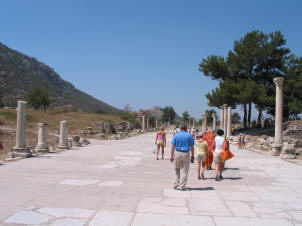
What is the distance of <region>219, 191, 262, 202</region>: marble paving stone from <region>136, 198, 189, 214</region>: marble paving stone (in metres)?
1.23

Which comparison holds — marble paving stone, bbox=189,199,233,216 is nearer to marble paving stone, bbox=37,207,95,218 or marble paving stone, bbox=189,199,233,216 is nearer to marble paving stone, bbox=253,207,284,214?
marble paving stone, bbox=253,207,284,214

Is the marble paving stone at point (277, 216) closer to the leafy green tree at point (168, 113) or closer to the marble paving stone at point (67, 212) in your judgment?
the marble paving stone at point (67, 212)

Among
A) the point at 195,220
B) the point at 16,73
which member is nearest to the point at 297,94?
the point at 195,220

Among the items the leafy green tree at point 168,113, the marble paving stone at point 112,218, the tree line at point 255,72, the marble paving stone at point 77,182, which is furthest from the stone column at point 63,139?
the leafy green tree at point 168,113

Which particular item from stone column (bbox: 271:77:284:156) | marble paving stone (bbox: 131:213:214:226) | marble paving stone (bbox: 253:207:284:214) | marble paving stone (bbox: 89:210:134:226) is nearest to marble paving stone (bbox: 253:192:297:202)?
marble paving stone (bbox: 253:207:284:214)

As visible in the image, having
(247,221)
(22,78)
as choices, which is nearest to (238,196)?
(247,221)

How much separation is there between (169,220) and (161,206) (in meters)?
0.82

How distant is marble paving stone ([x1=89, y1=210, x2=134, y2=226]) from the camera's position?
476 centimetres

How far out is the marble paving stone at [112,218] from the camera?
15.6ft

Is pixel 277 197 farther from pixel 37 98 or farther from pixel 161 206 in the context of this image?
pixel 37 98

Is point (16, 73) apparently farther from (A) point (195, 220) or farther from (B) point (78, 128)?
(A) point (195, 220)

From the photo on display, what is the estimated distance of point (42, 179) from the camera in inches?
322

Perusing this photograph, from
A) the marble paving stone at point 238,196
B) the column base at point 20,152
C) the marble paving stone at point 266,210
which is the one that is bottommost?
the marble paving stone at point 266,210

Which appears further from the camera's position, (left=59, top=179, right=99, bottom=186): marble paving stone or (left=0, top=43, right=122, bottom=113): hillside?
(left=0, top=43, right=122, bottom=113): hillside
